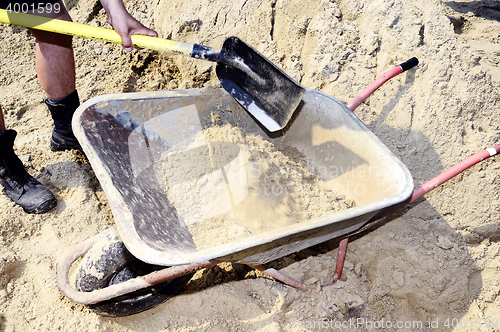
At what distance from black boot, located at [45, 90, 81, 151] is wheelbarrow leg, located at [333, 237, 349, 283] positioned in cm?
188

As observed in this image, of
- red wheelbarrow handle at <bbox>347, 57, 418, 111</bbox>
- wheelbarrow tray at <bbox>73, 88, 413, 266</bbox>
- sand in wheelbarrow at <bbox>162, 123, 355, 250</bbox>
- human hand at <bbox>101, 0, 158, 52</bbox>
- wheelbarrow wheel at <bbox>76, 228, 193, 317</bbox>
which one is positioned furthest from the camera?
red wheelbarrow handle at <bbox>347, 57, 418, 111</bbox>

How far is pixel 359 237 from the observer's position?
207 centimetres

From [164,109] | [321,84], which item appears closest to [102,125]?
[164,109]

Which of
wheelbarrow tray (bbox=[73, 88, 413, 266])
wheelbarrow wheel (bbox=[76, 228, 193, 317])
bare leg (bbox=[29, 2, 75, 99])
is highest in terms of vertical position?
bare leg (bbox=[29, 2, 75, 99])

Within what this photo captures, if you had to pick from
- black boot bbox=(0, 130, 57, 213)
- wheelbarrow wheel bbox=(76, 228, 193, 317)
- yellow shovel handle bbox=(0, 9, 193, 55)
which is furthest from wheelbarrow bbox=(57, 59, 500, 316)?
black boot bbox=(0, 130, 57, 213)

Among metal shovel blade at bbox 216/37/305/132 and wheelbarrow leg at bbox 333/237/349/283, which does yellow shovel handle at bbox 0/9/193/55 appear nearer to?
metal shovel blade at bbox 216/37/305/132

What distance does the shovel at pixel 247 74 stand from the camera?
5.44ft

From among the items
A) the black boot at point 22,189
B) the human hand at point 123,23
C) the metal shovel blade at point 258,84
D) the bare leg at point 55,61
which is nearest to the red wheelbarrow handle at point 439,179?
the metal shovel blade at point 258,84

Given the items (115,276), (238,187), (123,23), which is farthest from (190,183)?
(123,23)

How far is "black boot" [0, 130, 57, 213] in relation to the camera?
1984mm

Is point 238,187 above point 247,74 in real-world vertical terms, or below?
below

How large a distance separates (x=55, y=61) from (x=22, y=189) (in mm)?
801

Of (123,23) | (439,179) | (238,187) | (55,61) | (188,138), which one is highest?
(123,23)

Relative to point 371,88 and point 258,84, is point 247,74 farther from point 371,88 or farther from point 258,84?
point 371,88
